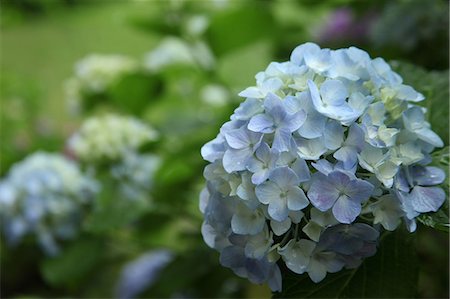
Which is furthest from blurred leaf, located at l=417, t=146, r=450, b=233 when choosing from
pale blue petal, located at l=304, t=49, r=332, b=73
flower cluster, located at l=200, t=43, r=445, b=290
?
pale blue petal, located at l=304, t=49, r=332, b=73

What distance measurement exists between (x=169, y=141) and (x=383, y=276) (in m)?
0.51

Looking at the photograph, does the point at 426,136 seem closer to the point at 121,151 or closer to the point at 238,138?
the point at 238,138

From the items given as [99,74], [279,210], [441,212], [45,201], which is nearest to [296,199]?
[279,210]

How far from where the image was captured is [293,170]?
33 centimetres

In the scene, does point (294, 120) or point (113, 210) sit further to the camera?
point (113, 210)

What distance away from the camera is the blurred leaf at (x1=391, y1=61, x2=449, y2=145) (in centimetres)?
47

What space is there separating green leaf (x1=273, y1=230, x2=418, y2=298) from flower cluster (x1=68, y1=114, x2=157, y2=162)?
43 centimetres

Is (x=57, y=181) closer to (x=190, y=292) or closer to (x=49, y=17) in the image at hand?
(x=190, y=292)

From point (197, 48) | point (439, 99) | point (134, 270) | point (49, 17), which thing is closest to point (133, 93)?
point (197, 48)

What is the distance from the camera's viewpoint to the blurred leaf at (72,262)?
78 centimetres

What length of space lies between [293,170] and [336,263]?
66 millimetres

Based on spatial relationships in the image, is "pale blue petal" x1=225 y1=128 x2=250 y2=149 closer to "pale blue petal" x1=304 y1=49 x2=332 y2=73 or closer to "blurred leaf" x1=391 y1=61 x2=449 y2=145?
"pale blue petal" x1=304 y1=49 x2=332 y2=73

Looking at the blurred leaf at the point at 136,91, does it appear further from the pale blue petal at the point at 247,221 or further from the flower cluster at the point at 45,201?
the pale blue petal at the point at 247,221

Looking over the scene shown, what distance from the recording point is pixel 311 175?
33 centimetres
